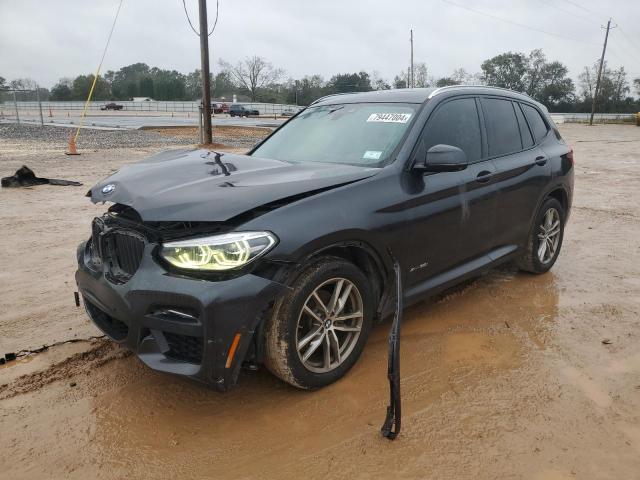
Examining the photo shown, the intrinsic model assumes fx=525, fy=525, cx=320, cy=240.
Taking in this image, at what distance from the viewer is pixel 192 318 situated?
8.42 feet

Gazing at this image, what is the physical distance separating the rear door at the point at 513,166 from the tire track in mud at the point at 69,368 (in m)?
3.09

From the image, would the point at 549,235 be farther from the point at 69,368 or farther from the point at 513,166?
the point at 69,368

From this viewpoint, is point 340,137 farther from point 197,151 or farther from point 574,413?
point 574,413

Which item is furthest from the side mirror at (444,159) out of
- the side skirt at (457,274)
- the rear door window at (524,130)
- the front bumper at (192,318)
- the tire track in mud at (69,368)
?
the tire track in mud at (69,368)

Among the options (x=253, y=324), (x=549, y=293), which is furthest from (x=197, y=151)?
(x=549, y=293)

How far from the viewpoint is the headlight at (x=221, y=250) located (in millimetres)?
2609

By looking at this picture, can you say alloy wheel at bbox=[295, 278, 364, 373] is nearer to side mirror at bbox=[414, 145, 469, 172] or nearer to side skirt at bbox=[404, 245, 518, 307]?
side skirt at bbox=[404, 245, 518, 307]

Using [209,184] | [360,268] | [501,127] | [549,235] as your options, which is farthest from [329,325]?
[549,235]

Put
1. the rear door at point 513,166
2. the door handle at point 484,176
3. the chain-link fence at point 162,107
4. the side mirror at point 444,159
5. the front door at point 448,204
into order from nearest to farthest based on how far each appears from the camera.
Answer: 1. the side mirror at point 444,159
2. the front door at point 448,204
3. the door handle at point 484,176
4. the rear door at point 513,166
5. the chain-link fence at point 162,107

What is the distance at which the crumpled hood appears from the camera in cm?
270

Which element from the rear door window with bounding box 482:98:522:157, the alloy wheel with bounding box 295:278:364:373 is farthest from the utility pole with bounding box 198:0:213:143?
the alloy wheel with bounding box 295:278:364:373

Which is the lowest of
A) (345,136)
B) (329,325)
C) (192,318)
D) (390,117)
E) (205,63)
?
(329,325)

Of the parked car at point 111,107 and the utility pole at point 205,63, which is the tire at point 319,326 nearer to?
the utility pole at point 205,63

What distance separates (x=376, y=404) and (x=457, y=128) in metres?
2.21
